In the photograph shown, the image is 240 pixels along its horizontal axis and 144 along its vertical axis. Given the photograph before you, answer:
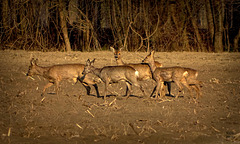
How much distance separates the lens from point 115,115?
901cm

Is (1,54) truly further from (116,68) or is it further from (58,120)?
(58,120)

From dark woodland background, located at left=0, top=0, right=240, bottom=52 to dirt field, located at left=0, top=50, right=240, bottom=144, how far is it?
19.9 feet

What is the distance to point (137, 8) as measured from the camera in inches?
830

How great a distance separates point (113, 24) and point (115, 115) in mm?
13323

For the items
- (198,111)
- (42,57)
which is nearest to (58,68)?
(198,111)

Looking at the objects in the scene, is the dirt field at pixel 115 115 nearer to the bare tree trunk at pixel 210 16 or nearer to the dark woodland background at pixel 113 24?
the dark woodland background at pixel 113 24

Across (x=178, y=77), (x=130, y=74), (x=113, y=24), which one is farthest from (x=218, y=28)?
(x=130, y=74)

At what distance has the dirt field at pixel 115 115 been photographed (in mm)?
7469

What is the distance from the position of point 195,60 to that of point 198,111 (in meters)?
7.98

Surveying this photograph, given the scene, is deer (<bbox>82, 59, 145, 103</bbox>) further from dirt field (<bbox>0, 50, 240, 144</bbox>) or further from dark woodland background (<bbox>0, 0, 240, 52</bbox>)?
dark woodland background (<bbox>0, 0, 240, 52</bbox>)

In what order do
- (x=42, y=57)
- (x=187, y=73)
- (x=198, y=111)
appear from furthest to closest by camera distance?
(x=42, y=57), (x=187, y=73), (x=198, y=111)

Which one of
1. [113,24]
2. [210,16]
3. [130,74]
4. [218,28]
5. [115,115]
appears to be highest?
[210,16]

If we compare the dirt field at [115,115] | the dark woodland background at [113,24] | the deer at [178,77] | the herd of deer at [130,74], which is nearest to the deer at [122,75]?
the herd of deer at [130,74]

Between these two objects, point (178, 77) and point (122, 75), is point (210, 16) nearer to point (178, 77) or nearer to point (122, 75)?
point (178, 77)
